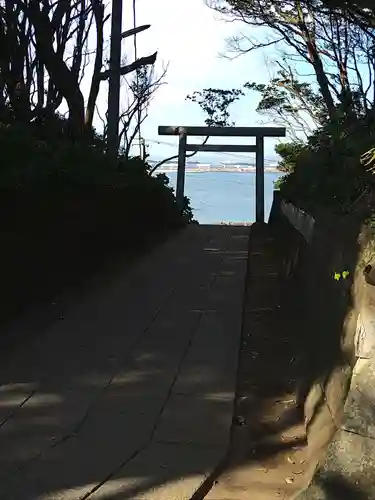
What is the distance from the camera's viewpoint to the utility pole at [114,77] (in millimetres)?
11820

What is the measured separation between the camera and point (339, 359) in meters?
4.02

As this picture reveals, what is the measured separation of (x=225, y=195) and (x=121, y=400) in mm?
24004

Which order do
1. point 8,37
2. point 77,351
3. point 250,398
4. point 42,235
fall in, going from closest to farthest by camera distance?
point 250,398
point 77,351
point 42,235
point 8,37

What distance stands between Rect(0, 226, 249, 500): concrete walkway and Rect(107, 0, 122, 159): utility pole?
4.51m

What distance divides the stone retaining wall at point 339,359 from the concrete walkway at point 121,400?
22.8 inches

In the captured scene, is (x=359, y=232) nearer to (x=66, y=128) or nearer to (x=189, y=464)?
(x=189, y=464)

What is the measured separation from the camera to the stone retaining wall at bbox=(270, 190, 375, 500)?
3002 mm

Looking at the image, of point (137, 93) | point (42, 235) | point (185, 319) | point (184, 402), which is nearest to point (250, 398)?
point (184, 402)

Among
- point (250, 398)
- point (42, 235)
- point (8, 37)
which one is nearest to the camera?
point (250, 398)

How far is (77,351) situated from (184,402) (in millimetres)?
1421

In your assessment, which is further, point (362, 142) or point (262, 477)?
point (362, 142)

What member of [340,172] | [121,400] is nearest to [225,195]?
[340,172]

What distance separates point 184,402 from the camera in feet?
15.5

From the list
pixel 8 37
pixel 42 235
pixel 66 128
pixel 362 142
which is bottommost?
pixel 42 235
